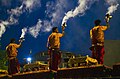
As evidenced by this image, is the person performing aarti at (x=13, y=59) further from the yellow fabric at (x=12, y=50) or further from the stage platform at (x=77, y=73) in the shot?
the stage platform at (x=77, y=73)

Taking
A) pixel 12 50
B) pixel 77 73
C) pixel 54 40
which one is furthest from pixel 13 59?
pixel 77 73

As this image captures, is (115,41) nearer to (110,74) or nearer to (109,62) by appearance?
(109,62)

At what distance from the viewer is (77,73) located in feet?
42.7

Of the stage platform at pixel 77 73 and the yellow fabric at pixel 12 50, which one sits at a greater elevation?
the yellow fabric at pixel 12 50

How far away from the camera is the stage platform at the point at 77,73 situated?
474 inches

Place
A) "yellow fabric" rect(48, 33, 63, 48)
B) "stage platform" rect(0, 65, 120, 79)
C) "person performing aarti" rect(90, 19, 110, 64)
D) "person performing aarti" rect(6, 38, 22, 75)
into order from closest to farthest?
"stage platform" rect(0, 65, 120, 79)
"person performing aarti" rect(90, 19, 110, 64)
"yellow fabric" rect(48, 33, 63, 48)
"person performing aarti" rect(6, 38, 22, 75)

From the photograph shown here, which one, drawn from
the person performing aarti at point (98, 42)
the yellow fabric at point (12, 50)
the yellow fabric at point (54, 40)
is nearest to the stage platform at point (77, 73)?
the person performing aarti at point (98, 42)

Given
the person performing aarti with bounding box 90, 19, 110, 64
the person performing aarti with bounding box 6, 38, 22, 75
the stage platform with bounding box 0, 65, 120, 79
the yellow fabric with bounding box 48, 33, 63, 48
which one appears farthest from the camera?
the person performing aarti with bounding box 6, 38, 22, 75

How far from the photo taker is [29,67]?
16422mm

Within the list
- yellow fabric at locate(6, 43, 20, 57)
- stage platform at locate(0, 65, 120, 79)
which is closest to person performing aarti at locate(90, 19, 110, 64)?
stage platform at locate(0, 65, 120, 79)

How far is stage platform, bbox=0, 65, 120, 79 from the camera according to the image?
39.5 ft

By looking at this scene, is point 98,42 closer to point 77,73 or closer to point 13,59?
point 77,73

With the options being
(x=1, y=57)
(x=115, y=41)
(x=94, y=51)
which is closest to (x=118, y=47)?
(x=115, y=41)

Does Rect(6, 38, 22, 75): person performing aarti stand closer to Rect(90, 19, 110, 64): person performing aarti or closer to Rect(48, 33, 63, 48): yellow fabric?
Rect(48, 33, 63, 48): yellow fabric
